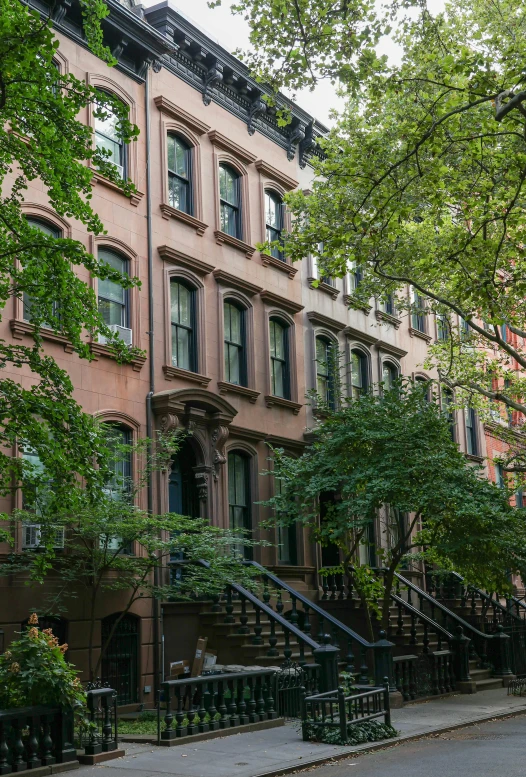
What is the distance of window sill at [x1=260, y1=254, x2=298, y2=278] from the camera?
23.1 m

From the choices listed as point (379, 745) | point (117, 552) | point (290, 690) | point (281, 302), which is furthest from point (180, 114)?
point (379, 745)

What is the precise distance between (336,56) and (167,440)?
22.9ft

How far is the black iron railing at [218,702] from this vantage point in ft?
41.5

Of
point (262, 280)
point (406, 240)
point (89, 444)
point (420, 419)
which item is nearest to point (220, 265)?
point (262, 280)

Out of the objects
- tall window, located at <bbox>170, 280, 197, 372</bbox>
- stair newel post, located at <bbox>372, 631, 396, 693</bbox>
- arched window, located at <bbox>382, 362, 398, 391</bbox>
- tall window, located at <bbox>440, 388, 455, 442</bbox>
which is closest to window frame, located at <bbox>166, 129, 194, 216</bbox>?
tall window, located at <bbox>170, 280, 197, 372</bbox>

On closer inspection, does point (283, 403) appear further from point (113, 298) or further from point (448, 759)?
point (448, 759)

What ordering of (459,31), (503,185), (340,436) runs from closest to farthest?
(503,185)
(340,436)
(459,31)

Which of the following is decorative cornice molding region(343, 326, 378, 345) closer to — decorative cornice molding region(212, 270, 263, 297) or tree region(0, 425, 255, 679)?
decorative cornice molding region(212, 270, 263, 297)

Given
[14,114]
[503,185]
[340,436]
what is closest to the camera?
[14,114]


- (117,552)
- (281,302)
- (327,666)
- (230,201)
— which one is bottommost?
(327,666)

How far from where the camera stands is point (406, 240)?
21.7 m

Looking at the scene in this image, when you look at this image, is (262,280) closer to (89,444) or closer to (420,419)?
(420,419)

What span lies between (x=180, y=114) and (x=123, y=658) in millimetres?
11384

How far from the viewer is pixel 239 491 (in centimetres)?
2145
